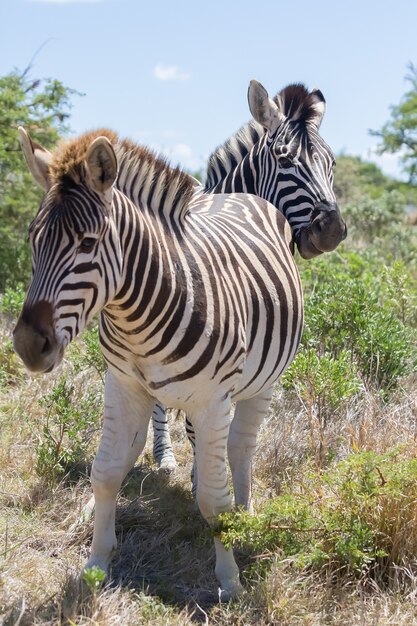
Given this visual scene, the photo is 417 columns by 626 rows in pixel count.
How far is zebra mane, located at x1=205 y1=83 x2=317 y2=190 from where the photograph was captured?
5711mm

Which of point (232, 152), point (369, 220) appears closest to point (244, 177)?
point (232, 152)

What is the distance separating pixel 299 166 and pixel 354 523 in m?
2.56

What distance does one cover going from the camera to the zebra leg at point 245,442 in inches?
188

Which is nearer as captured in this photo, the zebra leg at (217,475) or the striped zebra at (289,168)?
the zebra leg at (217,475)

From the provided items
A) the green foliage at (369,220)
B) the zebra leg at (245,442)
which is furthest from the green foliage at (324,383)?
the green foliage at (369,220)

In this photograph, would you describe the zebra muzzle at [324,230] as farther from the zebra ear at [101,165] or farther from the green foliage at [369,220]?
the green foliage at [369,220]

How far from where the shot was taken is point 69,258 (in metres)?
3.08

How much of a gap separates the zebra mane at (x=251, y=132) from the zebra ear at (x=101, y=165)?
2.74m

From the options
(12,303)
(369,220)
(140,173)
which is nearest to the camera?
(140,173)

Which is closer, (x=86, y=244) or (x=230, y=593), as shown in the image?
(x=86, y=244)

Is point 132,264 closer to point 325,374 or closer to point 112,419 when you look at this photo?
point 112,419

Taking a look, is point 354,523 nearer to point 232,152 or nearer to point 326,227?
point 326,227

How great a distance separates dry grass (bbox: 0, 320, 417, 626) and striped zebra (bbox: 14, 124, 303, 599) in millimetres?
229

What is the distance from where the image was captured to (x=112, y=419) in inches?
154
